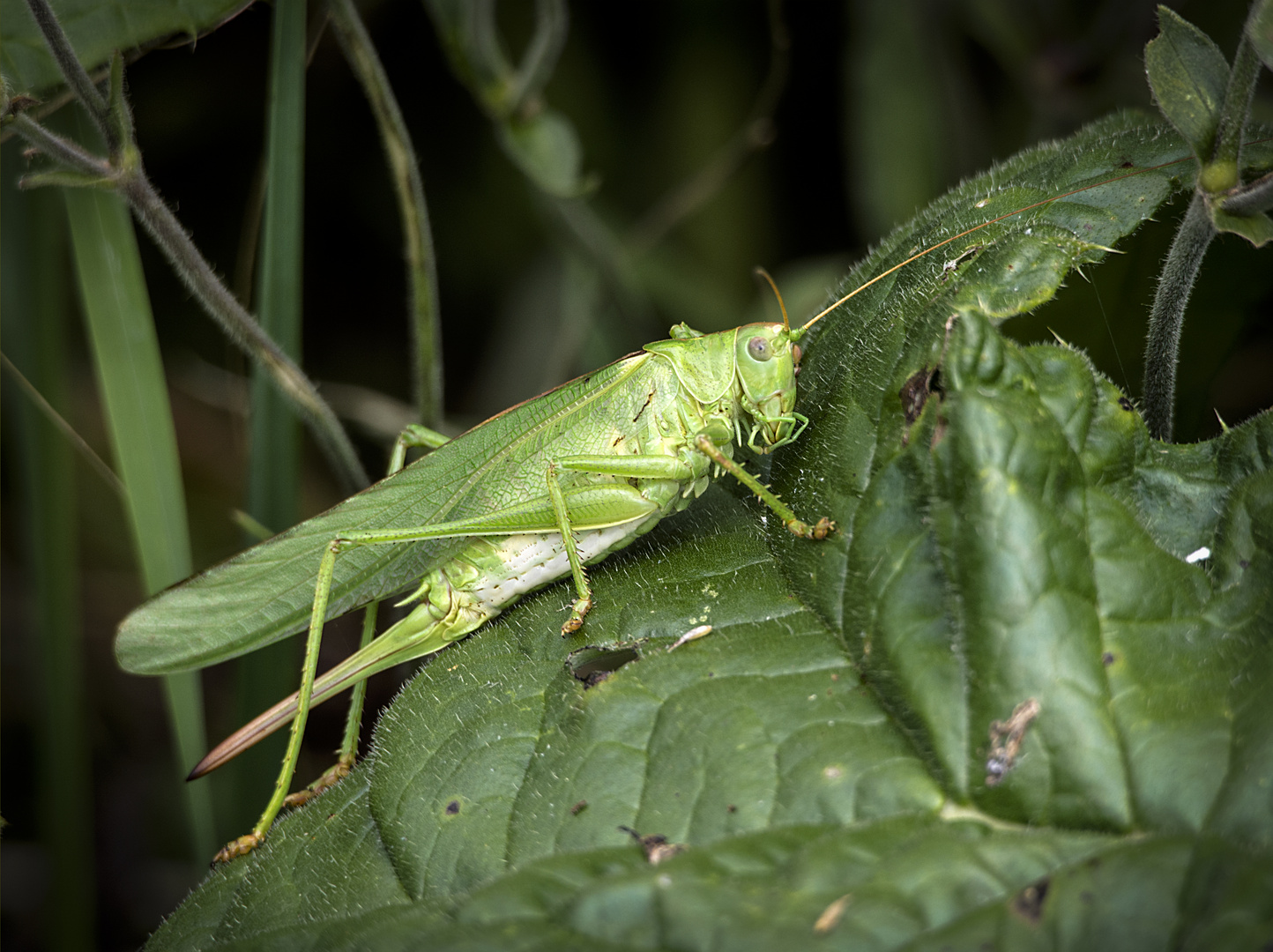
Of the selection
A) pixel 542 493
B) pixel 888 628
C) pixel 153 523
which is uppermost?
pixel 153 523

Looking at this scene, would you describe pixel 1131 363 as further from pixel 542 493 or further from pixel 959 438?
pixel 542 493

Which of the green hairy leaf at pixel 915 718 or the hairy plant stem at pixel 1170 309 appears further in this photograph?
the hairy plant stem at pixel 1170 309

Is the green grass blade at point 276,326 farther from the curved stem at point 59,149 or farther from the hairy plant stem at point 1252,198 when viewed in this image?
the hairy plant stem at point 1252,198

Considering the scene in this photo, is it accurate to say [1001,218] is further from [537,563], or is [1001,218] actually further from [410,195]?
[410,195]

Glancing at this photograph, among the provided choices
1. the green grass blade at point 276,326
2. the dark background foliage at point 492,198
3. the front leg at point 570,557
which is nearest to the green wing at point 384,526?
the front leg at point 570,557

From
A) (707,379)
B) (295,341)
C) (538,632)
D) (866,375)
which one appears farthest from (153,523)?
(866,375)

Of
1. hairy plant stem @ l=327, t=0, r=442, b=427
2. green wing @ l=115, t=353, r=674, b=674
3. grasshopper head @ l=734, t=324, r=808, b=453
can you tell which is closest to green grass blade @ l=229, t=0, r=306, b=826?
hairy plant stem @ l=327, t=0, r=442, b=427
